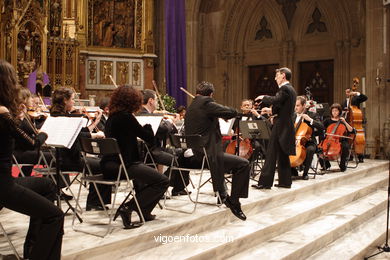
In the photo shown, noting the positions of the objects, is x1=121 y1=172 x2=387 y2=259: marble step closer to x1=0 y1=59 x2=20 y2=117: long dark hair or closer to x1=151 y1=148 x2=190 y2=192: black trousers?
x1=151 y1=148 x2=190 y2=192: black trousers

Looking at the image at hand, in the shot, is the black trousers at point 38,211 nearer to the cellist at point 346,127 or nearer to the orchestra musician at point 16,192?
the orchestra musician at point 16,192

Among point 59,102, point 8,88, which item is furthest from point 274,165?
point 8,88

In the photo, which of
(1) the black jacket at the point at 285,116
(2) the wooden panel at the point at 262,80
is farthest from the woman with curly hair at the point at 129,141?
(2) the wooden panel at the point at 262,80

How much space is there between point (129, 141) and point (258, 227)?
5.40 ft

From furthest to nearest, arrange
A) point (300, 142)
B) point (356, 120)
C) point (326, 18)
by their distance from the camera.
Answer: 1. point (326, 18)
2. point (356, 120)
3. point (300, 142)

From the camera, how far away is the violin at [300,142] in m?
7.01

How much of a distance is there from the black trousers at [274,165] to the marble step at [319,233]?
30.1 inches

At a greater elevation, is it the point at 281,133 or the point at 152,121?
the point at 152,121

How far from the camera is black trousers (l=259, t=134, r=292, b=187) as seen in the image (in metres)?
6.28

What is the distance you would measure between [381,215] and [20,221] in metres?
4.84

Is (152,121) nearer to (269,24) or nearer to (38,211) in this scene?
(38,211)

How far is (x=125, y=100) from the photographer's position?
4203 millimetres

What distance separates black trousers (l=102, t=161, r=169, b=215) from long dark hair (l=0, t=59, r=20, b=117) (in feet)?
4.47

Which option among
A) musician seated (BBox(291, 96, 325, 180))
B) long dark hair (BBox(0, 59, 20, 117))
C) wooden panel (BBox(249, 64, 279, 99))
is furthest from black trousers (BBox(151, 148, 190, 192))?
wooden panel (BBox(249, 64, 279, 99))
